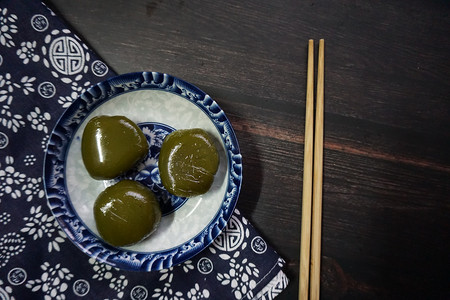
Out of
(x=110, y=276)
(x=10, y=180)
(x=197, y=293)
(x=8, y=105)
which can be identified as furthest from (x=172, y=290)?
(x=8, y=105)

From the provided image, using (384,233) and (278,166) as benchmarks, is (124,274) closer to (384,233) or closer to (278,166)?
(278,166)

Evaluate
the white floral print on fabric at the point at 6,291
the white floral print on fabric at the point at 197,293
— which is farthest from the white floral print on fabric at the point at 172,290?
→ the white floral print on fabric at the point at 6,291

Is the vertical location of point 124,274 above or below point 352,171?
below

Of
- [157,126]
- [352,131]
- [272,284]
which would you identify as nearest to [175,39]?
[157,126]

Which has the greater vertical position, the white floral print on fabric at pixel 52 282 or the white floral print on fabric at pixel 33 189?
the white floral print on fabric at pixel 33 189

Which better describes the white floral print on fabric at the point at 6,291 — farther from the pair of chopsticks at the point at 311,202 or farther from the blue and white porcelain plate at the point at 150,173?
the pair of chopsticks at the point at 311,202

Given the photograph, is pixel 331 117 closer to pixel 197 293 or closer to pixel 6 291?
pixel 197 293
